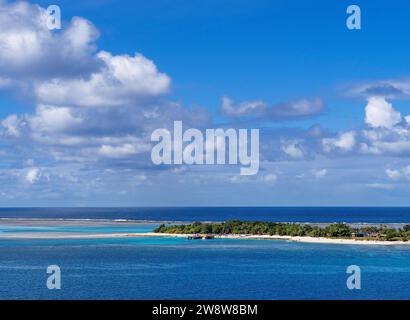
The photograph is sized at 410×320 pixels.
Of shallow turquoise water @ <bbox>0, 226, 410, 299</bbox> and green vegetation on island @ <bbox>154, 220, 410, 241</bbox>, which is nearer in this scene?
Result: shallow turquoise water @ <bbox>0, 226, 410, 299</bbox>

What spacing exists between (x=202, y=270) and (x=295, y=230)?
6950cm

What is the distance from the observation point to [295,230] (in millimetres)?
156750

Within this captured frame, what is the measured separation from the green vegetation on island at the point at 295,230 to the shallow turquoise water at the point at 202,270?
645 inches

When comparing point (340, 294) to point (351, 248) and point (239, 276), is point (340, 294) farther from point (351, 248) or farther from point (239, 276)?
point (351, 248)

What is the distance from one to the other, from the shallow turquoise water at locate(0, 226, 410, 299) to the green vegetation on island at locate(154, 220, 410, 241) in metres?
16.4

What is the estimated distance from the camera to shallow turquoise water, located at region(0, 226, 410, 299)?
7269cm

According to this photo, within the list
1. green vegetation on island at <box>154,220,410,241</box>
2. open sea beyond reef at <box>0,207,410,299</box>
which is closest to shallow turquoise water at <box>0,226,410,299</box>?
open sea beyond reef at <box>0,207,410,299</box>

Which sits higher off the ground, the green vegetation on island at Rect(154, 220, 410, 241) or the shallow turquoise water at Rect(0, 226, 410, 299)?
the green vegetation on island at Rect(154, 220, 410, 241)

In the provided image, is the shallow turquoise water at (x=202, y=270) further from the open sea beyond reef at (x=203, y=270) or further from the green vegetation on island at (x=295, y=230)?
the green vegetation on island at (x=295, y=230)

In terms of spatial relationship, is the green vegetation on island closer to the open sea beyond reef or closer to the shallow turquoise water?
the open sea beyond reef

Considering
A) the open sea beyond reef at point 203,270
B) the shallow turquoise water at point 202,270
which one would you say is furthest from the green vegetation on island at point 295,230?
the shallow turquoise water at point 202,270
